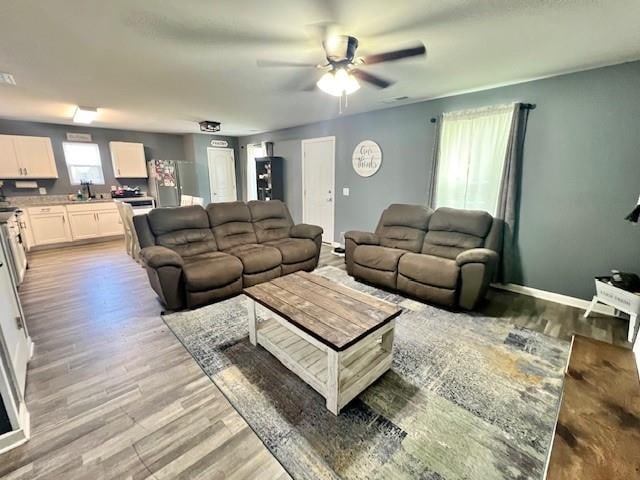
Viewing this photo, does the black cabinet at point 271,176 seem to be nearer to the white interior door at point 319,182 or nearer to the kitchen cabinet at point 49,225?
the white interior door at point 319,182

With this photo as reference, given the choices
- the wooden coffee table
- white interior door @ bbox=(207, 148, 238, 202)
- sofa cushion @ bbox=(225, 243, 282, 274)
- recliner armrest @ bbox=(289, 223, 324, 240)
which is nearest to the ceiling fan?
the wooden coffee table

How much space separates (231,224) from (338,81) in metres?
2.43

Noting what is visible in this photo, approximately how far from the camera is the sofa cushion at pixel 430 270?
112 inches

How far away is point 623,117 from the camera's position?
8.60ft

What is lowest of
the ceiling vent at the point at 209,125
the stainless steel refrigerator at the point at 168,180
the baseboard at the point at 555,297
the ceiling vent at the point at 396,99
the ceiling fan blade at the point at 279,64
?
the baseboard at the point at 555,297

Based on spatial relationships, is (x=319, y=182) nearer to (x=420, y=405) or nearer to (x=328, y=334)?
(x=328, y=334)

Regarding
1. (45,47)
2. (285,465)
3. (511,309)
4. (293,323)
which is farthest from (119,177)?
(511,309)

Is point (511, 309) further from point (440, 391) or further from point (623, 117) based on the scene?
point (623, 117)

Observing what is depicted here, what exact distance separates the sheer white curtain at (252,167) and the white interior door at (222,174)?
54cm

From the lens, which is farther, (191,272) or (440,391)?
(191,272)

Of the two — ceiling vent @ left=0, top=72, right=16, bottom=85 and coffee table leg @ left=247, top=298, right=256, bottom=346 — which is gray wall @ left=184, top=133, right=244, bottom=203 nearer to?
ceiling vent @ left=0, top=72, right=16, bottom=85

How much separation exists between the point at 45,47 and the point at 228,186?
571 cm

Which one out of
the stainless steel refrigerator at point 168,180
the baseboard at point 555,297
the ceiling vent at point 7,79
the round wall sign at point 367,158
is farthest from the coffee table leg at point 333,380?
the stainless steel refrigerator at point 168,180

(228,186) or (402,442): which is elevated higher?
(228,186)
